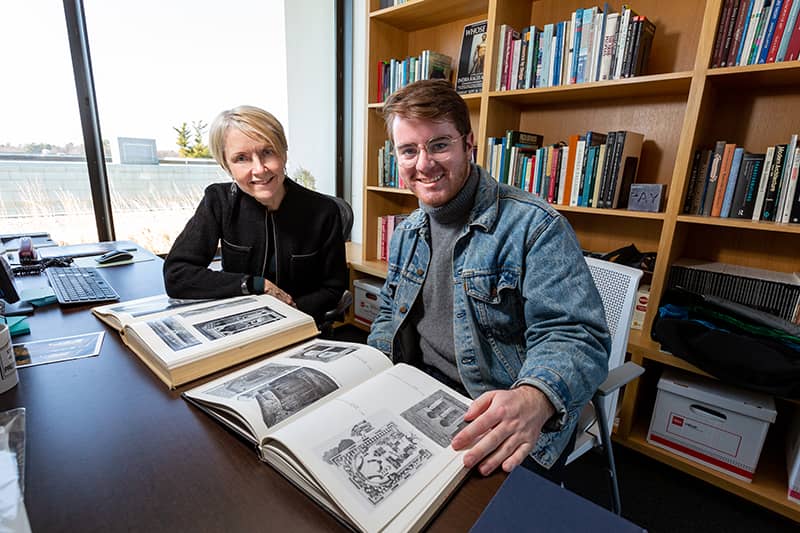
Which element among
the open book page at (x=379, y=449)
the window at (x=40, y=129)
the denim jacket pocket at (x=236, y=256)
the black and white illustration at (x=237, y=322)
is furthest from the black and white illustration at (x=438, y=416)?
the window at (x=40, y=129)

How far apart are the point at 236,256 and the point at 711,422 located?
6.01ft

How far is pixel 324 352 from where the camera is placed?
81cm

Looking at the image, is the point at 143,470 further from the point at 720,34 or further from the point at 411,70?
the point at 411,70

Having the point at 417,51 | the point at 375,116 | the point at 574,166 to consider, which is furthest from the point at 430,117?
the point at 417,51

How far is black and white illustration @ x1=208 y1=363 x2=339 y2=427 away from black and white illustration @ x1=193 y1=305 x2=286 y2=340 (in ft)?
0.57

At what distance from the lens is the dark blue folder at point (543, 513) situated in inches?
16.9

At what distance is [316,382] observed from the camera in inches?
27.1

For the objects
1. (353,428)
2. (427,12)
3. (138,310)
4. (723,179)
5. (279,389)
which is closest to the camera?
(353,428)

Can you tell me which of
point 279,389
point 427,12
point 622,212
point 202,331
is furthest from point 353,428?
point 427,12

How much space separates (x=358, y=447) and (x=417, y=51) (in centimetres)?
265

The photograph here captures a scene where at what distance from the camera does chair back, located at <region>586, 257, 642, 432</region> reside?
3.59ft

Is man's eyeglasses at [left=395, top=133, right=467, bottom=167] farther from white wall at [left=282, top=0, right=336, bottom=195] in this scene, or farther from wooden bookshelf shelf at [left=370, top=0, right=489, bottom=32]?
white wall at [left=282, top=0, right=336, bottom=195]

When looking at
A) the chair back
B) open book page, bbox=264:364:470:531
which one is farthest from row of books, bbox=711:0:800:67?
open book page, bbox=264:364:470:531

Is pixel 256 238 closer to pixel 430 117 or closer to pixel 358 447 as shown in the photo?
pixel 430 117
